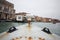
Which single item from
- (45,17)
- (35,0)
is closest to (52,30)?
(45,17)

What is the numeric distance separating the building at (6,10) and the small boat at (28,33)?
225 millimetres

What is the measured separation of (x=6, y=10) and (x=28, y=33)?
57 centimetres

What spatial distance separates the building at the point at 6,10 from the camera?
1955 mm

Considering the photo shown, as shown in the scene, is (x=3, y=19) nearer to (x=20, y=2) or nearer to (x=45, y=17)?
(x=20, y=2)

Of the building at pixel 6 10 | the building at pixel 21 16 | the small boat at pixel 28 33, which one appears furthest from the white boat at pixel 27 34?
→ the building at pixel 6 10

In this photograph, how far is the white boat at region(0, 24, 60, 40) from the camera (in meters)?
1.84

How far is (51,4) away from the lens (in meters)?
1.98

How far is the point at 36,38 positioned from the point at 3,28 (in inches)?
23.5

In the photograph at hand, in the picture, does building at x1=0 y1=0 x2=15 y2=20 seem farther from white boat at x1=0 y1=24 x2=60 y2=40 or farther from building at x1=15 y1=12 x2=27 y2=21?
white boat at x1=0 y1=24 x2=60 y2=40

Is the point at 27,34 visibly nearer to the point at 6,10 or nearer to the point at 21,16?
the point at 21,16

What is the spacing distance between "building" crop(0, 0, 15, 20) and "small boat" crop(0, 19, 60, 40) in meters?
0.22

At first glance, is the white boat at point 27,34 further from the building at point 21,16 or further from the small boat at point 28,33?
the building at point 21,16

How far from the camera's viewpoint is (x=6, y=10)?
1.97m

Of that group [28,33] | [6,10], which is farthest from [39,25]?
[6,10]
